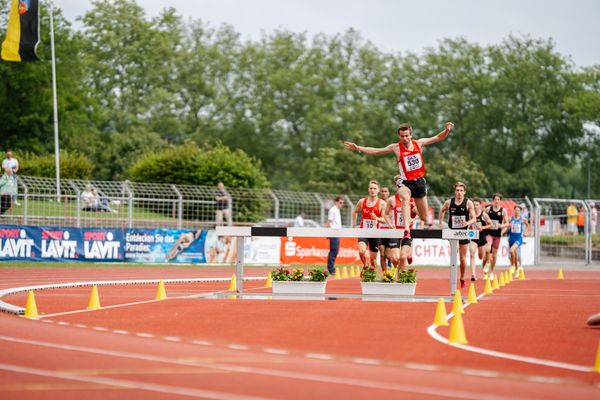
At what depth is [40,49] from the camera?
71.6 metres

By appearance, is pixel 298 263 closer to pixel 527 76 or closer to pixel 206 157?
pixel 206 157

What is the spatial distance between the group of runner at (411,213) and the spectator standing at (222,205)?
10.4m

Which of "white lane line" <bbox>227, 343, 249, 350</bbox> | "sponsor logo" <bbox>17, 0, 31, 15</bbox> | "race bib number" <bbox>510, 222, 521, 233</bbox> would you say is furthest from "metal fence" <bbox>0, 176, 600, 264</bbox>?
"white lane line" <bbox>227, 343, 249, 350</bbox>

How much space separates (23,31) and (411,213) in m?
22.3

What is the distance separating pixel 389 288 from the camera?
19844 millimetres

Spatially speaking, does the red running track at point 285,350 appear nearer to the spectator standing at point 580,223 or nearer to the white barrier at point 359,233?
the white barrier at point 359,233

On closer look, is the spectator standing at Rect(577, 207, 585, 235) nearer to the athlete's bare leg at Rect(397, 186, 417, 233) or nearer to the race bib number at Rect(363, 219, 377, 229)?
the race bib number at Rect(363, 219, 377, 229)

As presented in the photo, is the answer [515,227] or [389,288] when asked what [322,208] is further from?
[389,288]

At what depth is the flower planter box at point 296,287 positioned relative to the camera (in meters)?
20.1

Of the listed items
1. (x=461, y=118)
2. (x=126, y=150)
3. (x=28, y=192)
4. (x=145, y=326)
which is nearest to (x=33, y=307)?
(x=145, y=326)

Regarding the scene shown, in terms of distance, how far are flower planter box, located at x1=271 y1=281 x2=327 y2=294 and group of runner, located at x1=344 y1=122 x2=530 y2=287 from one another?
176cm

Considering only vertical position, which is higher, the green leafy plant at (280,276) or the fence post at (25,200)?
the fence post at (25,200)

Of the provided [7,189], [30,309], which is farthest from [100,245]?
[30,309]

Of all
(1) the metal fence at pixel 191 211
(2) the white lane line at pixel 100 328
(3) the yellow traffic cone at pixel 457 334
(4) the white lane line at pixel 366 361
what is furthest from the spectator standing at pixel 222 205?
(4) the white lane line at pixel 366 361
